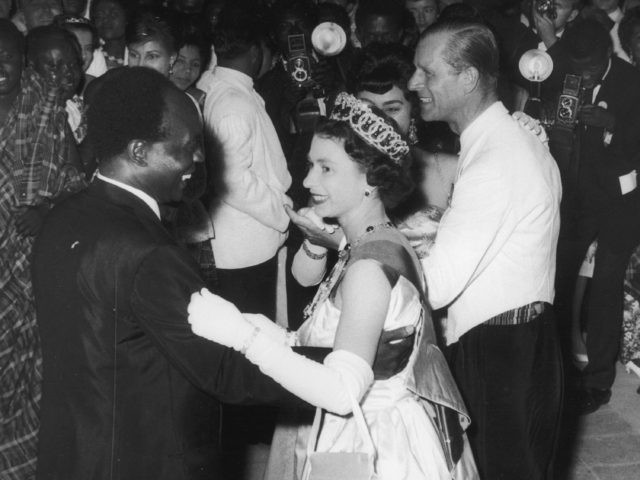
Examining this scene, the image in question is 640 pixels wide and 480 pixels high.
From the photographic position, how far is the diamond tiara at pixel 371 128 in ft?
6.91

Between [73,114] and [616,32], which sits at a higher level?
[616,32]

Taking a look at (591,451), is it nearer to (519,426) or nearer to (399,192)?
(519,426)

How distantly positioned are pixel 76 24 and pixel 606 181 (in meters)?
3.09

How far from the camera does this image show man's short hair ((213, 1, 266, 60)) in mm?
→ 3529

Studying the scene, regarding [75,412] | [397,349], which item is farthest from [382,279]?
[75,412]

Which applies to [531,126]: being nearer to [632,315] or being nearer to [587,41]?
[587,41]

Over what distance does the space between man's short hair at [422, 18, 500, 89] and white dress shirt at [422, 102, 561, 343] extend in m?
0.14

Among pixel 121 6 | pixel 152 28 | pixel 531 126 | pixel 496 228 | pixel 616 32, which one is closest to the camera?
pixel 496 228

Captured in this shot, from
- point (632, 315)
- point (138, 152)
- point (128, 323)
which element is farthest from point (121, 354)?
point (632, 315)

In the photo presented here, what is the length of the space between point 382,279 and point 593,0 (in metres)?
4.28

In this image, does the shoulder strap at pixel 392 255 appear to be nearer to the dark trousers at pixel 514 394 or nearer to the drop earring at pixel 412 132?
the dark trousers at pixel 514 394

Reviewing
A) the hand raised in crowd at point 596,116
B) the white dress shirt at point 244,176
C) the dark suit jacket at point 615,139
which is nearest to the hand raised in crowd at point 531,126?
the white dress shirt at point 244,176

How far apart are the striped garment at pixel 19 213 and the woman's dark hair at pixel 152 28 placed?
1.83 feet

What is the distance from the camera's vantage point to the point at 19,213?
3.34m
